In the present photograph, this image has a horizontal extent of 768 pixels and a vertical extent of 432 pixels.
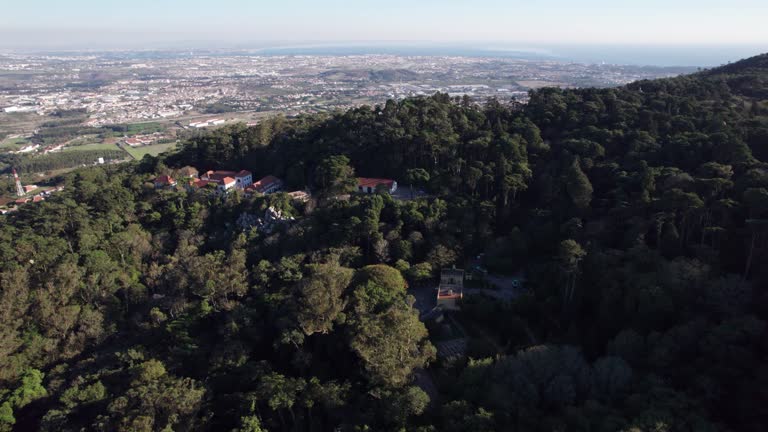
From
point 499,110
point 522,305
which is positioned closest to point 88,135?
point 499,110

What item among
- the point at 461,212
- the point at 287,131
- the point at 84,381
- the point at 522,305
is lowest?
the point at 84,381

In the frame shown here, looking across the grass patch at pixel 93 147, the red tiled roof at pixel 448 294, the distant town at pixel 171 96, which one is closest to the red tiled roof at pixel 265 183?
the red tiled roof at pixel 448 294

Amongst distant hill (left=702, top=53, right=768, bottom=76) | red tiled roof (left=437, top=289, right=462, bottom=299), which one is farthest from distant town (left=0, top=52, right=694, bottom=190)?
red tiled roof (left=437, top=289, right=462, bottom=299)

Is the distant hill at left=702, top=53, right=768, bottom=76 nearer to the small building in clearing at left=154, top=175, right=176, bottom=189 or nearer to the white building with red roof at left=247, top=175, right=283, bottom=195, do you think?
the white building with red roof at left=247, top=175, right=283, bottom=195

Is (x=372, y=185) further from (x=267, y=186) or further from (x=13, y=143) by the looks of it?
(x=13, y=143)

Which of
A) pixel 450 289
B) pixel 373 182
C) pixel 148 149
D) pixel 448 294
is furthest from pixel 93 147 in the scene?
pixel 448 294

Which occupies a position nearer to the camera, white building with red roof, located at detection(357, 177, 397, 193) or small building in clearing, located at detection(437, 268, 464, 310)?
small building in clearing, located at detection(437, 268, 464, 310)

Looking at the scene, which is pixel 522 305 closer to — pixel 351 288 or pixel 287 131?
pixel 351 288

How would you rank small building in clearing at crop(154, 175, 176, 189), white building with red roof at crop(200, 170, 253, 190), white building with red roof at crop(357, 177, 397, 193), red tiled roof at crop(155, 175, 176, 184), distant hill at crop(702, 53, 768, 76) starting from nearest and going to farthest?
1. white building with red roof at crop(357, 177, 397, 193)
2. small building in clearing at crop(154, 175, 176, 189)
3. red tiled roof at crop(155, 175, 176, 184)
4. white building with red roof at crop(200, 170, 253, 190)
5. distant hill at crop(702, 53, 768, 76)

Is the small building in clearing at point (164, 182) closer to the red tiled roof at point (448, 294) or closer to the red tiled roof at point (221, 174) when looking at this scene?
the red tiled roof at point (221, 174)
